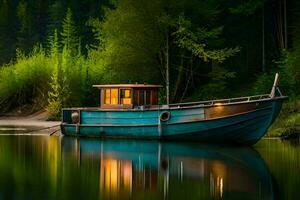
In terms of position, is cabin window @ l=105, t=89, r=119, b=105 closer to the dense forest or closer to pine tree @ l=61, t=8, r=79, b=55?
the dense forest

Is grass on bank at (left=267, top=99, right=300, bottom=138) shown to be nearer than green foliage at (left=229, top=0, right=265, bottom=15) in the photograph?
Yes

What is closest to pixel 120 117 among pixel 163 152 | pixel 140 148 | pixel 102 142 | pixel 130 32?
pixel 102 142

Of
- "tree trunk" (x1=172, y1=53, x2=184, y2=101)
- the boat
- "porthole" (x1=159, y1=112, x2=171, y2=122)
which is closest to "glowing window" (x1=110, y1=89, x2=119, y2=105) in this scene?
the boat

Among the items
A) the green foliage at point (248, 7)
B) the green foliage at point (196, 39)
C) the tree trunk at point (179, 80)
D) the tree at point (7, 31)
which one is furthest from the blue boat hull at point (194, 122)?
the tree at point (7, 31)

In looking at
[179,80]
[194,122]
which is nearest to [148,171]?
[194,122]

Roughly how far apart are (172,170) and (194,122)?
10.7 metres

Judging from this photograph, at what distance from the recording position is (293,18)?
4750 centimetres

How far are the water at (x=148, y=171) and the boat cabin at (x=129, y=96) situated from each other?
428 centimetres

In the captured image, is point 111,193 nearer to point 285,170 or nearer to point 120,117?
point 285,170

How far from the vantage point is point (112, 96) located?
35.0 m

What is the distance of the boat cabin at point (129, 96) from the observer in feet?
113

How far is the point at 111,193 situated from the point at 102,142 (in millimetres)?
16604

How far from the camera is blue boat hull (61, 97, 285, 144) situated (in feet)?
97.5

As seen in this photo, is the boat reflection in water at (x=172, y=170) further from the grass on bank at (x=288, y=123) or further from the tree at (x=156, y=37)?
the tree at (x=156, y=37)
